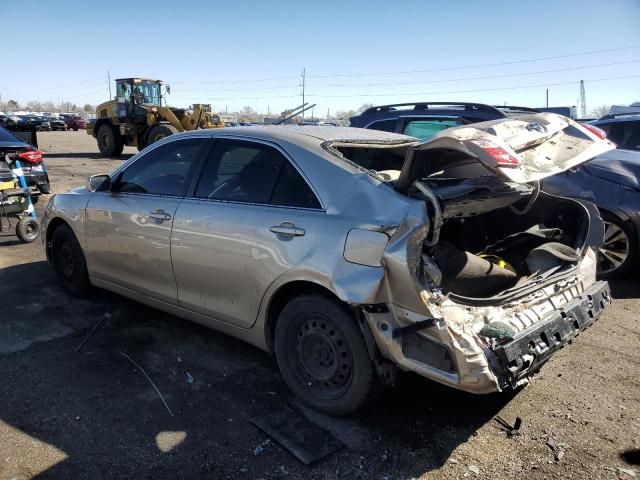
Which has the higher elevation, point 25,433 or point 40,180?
point 40,180

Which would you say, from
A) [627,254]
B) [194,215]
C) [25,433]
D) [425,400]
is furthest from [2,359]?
[627,254]

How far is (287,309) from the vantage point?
129 inches

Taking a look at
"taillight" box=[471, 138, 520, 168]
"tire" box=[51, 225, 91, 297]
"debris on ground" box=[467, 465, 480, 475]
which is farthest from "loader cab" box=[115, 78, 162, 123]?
"debris on ground" box=[467, 465, 480, 475]

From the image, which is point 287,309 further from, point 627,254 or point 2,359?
point 627,254

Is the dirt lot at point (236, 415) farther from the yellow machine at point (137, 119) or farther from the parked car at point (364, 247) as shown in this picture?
the yellow machine at point (137, 119)

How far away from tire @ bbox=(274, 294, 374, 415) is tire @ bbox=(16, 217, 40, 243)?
5287 mm

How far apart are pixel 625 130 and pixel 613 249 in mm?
2895

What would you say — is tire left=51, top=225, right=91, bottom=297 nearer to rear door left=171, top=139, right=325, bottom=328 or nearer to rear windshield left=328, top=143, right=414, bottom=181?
rear door left=171, top=139, right=325, bottom=328

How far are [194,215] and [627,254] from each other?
4559mm

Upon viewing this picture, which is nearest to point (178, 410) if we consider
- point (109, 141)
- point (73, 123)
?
point (109, 141)

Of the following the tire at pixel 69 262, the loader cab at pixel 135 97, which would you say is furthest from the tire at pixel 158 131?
the tire at pixel 69 262

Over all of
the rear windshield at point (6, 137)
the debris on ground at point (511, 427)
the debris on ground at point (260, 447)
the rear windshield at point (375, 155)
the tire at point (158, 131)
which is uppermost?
the tire at point (158, 131)

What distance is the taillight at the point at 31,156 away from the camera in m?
7.85

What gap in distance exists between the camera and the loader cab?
68.0 ft
